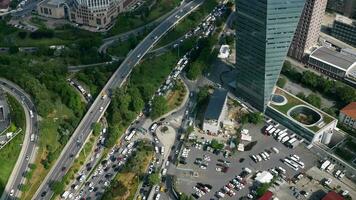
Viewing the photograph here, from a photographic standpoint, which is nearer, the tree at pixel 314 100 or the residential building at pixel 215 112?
the residential building at pixel 215 112

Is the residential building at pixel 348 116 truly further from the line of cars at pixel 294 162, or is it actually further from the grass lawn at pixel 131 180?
the grass lawn at pixel 131 180

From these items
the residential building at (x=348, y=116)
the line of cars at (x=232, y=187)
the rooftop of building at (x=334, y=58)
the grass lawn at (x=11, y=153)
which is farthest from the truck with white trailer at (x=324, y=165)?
the grass lawn at (x=11, y=153)

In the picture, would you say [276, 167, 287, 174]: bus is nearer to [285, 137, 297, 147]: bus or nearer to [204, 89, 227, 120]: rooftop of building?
[285, 137, 297, 147]: bus

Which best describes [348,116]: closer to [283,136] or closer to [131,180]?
[283,136]

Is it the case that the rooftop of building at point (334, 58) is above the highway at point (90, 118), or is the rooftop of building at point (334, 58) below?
above

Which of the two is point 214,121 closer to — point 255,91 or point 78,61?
point 255,91

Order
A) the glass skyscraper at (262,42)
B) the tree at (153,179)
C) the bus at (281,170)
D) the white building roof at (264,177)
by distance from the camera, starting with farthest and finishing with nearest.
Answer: the glass skyscraper at (262,42)
the bus at (281,170)
the white building roof at (264,177)
the tree at (153,179)

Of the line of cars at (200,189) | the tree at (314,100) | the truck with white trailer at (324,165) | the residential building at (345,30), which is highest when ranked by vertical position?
the residential building at (345,30)

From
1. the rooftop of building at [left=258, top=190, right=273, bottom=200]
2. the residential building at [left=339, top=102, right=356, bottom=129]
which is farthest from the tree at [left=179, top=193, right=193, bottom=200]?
the residential building at [left=339, top=102, right=356, bottom=129]
